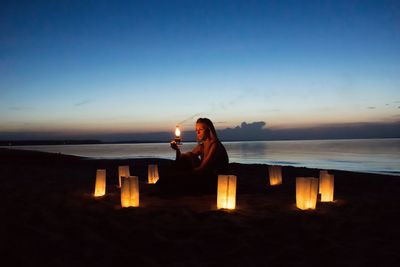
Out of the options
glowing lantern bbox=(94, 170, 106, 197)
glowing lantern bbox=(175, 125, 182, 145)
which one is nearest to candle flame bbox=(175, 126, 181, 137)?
glowing lantern bbox=(175, 125, 182, 145)

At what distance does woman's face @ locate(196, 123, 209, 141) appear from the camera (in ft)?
24.1

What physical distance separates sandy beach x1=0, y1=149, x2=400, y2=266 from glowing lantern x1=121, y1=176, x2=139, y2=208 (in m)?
0.17

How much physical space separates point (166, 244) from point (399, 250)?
2663mm

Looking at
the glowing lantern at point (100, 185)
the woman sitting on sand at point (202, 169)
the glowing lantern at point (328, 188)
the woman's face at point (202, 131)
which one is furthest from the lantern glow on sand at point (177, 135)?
the glowing lantern at point (328, 188)

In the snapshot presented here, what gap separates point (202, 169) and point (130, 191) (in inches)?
65.9

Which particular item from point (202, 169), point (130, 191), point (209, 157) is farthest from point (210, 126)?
point (130, 191)

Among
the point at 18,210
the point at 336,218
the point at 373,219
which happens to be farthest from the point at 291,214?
the point at 18,210

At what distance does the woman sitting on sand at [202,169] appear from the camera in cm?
721

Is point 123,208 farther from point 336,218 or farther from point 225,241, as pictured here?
point 336,218

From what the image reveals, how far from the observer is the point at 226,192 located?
588cm

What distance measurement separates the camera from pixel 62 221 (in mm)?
5340

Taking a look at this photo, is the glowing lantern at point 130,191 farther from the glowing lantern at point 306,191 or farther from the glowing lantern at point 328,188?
the glowing lantern at point 328,188

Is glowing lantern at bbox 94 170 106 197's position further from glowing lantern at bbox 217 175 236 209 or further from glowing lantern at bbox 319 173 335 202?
glowing lantern at bbox 319 173 335 202

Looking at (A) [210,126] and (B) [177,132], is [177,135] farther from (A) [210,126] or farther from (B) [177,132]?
(A) [210,126]
